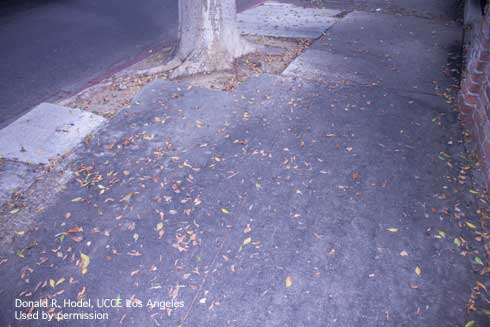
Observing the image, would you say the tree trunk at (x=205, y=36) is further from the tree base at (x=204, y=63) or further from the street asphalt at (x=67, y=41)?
the street asphalt at (x=67, y=41)

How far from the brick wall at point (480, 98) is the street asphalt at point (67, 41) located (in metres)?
5.78

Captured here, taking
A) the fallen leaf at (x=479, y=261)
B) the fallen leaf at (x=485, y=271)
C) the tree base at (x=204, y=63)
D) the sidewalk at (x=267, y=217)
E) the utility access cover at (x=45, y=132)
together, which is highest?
the tree base at (x=204, y=63)

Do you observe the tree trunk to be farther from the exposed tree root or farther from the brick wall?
the brick wall

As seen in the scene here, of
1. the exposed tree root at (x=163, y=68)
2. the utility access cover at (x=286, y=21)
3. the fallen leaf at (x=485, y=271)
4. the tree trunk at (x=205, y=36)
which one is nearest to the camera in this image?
the fallen leaf at (x=485, y=271)

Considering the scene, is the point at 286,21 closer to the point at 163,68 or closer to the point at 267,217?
the point at 163,68

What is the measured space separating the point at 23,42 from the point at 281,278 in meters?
7.54

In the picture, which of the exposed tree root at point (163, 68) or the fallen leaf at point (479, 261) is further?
the exposed tree root at point (163, 68)

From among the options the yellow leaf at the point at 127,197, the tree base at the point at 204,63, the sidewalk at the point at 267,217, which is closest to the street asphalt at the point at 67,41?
the tree base at the point at 204,63

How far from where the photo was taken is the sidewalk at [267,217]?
112 inches

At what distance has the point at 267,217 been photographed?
11.7ft

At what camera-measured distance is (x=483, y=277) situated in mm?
2973

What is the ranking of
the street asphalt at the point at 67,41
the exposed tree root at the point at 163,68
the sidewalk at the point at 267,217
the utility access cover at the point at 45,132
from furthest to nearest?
the exposed tree root at the point at 163,68, the street asphalt at the point at 67,41, the utility access cover at the point at 45,132, the sidewalk at the point at 267,217

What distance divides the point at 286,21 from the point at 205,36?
408 centimetres

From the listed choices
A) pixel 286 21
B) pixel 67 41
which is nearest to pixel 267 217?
pixel 67 41
